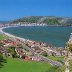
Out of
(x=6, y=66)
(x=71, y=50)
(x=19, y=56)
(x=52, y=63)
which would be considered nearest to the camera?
(x=71, y=50)

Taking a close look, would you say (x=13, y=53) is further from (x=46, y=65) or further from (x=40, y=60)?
(x=46, y=65)

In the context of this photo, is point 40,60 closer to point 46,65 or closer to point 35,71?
point 46,65

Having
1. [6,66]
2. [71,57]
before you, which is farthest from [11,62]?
[71,57]

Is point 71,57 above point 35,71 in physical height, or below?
above

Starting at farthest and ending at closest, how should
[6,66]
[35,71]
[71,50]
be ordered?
[6,66] → [35,71] → [71,50]

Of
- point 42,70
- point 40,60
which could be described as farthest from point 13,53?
point 42,70

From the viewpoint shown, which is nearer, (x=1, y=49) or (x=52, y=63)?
(x=52, y=63)
